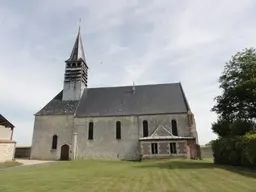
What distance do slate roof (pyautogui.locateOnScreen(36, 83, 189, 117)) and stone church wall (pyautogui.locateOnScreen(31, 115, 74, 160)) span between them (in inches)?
38.5

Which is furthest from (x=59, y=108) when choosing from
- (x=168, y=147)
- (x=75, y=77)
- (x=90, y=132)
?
(x=168, y=147)

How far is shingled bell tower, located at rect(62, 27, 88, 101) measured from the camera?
31.3m

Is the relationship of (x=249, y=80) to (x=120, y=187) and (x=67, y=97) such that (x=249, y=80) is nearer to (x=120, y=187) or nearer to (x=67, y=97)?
(x=120, y=187)

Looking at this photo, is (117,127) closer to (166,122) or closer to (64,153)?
(166,122)

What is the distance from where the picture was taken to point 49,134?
93.1 ft

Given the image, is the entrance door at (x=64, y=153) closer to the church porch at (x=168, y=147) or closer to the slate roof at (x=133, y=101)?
the slate roof at (x=133, y=101)

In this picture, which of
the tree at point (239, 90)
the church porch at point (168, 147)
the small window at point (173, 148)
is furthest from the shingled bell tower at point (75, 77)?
the tree at point (239, 90)

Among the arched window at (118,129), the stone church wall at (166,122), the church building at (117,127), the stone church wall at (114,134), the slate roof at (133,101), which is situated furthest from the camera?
the slate roof at (133,101)

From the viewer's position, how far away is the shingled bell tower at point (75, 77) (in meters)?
31.3

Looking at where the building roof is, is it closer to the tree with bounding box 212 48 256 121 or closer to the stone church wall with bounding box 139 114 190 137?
the stone church wall with bounding box 139 114 190 137

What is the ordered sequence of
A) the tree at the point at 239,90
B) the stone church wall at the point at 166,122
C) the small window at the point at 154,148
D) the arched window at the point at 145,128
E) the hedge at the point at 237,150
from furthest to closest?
the arched window at the point at 145,128 → the stone church wall at the point at 166,122 → the small window at the point at 154,148 → the tree at the point at 239,90 → the hedge at the point at 237,150

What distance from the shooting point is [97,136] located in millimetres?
27703

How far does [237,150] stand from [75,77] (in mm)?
23989

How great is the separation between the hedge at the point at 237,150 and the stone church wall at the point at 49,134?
18.1 m
